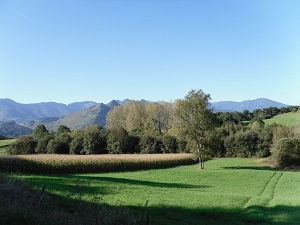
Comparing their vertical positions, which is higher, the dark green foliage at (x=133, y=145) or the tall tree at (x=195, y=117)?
the tall tree at (x=195, y=117)

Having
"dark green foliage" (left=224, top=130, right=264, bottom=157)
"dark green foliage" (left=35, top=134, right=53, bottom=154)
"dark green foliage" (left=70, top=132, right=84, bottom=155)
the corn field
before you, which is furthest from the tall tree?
"dark green foliage" (left=35, top=134, right=53, bottom=154)

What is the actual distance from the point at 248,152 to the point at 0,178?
5587 centimetres

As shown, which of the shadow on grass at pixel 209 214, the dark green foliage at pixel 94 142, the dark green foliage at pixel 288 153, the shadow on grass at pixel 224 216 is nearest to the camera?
the shadow on grass at pixel 209 214

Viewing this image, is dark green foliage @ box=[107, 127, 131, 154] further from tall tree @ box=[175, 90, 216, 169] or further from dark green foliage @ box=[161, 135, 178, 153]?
tall tree @ box=[175, 90, 216, 169]

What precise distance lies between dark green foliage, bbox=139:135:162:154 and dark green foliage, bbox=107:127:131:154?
2825 mm

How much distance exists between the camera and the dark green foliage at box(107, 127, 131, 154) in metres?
62.4

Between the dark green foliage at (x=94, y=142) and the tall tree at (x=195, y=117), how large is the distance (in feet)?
75.9

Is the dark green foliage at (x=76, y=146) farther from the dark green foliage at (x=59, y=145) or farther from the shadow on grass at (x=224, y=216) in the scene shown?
the shadow on grass at (x=224, y=216)

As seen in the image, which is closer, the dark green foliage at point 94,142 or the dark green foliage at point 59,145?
→ the dark green foliage at point 59,145

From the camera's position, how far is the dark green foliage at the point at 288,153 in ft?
158

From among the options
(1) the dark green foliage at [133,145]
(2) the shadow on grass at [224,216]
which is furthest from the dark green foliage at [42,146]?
(2) the shadow on grass at [224,216]

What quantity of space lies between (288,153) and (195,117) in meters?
16.7

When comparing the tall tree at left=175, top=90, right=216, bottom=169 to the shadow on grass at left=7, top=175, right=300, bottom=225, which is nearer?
the shadow on grass at left=7, top=175, right=300, bottom=225

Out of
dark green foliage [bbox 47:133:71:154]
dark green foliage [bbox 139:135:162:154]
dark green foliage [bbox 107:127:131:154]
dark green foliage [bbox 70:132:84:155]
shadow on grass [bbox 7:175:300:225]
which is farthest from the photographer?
dark green foliage [bbox 139:135:162:154]
